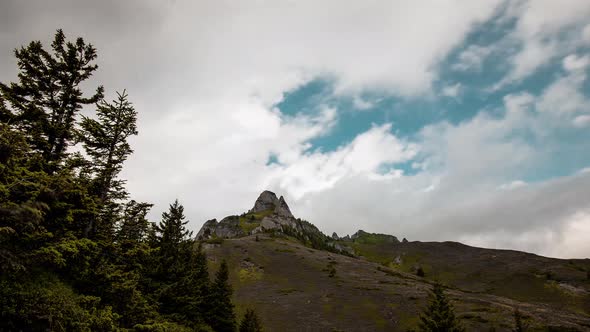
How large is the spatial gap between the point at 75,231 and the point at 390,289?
88216 mm

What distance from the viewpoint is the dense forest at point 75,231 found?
17203mm

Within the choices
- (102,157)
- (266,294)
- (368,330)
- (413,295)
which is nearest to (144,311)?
(102,157)

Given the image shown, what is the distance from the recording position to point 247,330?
44.9 m

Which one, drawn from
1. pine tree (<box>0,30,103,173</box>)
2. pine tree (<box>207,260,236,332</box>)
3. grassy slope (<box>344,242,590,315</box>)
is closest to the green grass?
pine tree (<box>207,260,236,332</box>)

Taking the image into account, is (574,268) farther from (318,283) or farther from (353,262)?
(318,283)

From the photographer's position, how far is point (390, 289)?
307 feet

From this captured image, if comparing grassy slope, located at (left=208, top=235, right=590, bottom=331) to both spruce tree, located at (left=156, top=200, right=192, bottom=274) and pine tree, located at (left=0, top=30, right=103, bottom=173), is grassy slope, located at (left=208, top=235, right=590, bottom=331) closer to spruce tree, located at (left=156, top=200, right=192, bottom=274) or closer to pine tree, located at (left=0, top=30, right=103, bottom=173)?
spruce tree, located at (left=156, top=200, right=192, bottom=274)

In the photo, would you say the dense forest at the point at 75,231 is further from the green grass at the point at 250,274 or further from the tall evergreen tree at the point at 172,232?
the green grass at the point at 250,274

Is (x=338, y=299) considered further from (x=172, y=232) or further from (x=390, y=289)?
(x=172, y=232)

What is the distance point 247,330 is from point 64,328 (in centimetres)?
3131

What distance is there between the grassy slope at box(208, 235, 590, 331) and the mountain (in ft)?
0.69

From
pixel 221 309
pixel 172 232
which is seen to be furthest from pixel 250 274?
pixel 172 232

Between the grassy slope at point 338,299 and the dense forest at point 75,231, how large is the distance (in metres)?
44.2

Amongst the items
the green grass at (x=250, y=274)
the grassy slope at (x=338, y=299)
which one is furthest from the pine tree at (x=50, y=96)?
the green grass at (x=250, y=274)
